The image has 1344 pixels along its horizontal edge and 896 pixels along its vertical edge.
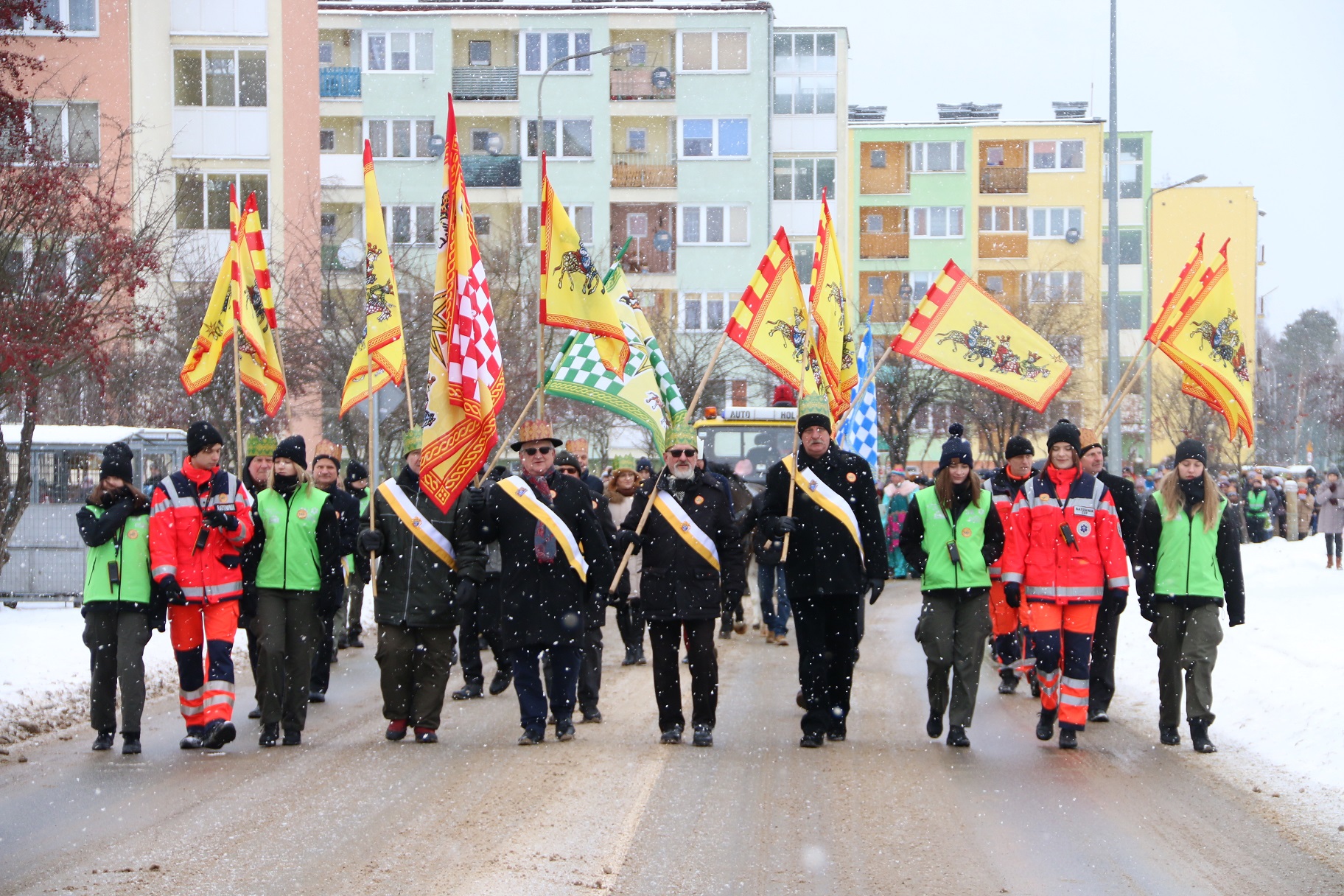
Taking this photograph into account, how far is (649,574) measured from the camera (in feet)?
32.3

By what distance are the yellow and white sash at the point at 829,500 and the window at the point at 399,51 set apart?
43552 millimetres

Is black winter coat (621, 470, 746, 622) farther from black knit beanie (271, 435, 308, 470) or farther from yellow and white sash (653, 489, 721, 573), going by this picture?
black knit beanie (271, 435, 308, 470)

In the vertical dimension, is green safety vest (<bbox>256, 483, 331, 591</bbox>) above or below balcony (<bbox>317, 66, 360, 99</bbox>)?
below

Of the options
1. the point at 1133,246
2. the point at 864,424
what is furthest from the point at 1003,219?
the point at 864,424

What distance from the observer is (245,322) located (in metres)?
14.5

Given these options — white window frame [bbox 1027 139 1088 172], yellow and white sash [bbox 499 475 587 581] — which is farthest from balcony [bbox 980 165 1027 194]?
yellow and white sash [bbox 499 475 587 581]

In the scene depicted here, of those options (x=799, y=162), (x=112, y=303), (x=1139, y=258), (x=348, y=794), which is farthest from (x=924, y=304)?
(x=1139, y=258)

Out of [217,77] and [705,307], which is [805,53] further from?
[217,77]

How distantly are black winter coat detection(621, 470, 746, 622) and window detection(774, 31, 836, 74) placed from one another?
150ft

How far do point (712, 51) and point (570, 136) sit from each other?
5.06m

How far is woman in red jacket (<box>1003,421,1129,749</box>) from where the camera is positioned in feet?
32.2

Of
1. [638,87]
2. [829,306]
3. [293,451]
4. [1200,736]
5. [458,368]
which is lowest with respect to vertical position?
[1200,736]

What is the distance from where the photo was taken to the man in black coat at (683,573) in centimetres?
977

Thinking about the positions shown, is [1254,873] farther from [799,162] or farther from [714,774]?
[799,162]
